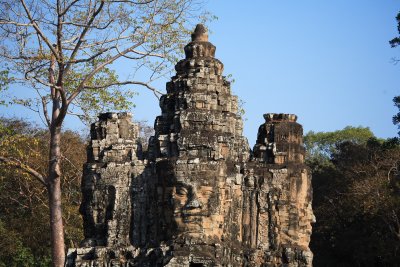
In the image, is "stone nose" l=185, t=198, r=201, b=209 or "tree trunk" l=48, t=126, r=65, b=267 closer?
"stone nose" l=185, t=198, r=201, b=209

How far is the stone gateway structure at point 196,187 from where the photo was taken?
1362cm

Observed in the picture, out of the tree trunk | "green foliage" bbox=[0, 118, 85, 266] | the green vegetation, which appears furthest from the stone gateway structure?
the green vegetation

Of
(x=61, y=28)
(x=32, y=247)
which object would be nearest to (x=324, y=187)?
(x=32, y=247)

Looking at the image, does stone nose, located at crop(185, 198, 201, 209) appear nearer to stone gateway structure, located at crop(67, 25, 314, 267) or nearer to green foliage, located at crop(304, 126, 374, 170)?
stone gateway structure, located at crop(67, 25, 314, 267)

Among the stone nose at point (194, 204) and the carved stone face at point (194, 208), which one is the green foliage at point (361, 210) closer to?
the carved stone face at point (194, 208)

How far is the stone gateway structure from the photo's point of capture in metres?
13.6

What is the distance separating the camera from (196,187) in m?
13.6

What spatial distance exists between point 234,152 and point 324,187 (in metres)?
14.5

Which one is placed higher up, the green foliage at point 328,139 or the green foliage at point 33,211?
the green foliage at point 328,139

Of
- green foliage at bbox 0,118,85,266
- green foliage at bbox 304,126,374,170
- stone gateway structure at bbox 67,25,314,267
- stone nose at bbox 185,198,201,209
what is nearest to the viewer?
stone nose at bbox 185,198,201,209

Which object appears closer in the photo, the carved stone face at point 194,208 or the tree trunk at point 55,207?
the carved stone face at point 194,208

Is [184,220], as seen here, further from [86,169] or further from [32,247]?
[32,247]

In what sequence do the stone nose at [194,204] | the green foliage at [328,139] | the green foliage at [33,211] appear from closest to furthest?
the stone nose at [194,204], the green foliage at [33,211], the green foliage at [328,139]

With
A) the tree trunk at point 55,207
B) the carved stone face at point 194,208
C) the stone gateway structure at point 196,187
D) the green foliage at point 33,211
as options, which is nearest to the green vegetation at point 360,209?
the green foliage at point 33,211
